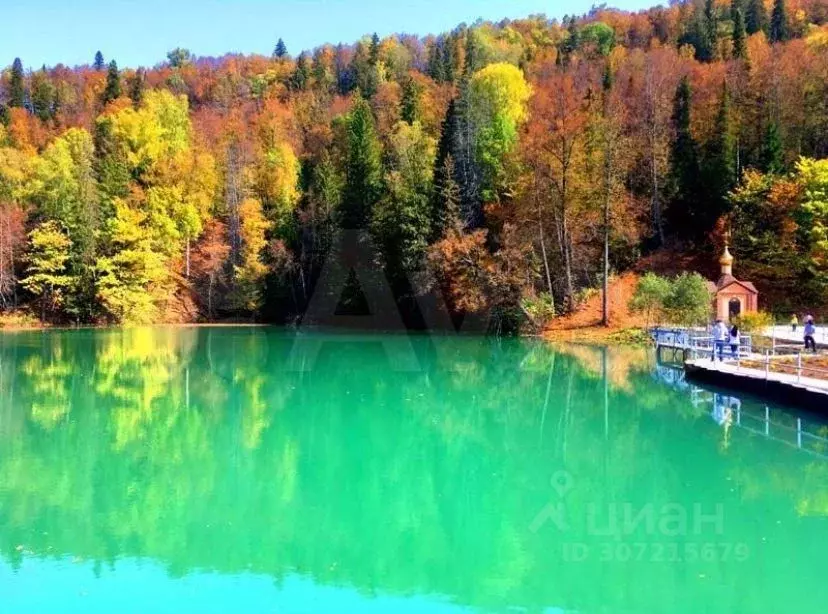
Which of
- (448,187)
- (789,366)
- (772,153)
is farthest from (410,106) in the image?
(789,366)

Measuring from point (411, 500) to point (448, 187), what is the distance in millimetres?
34085

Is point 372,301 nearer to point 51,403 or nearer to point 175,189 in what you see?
point 175,189

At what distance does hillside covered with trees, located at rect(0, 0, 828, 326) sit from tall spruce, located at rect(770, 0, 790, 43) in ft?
2.01

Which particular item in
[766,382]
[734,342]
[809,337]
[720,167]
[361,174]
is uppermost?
[361,174]

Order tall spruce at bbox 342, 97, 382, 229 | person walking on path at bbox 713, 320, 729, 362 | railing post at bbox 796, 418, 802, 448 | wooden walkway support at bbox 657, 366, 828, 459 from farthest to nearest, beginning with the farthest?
tall spruce at bbox 342, 97, 382, 229 → person walking on path at bbox 713, 320, 729, 362 → wooden walkway support at bbox 657, 366, 828, 459 → railing post at bbox 796, 418, 802, 448

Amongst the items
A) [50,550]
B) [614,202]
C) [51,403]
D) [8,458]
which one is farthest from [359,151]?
[50,550]

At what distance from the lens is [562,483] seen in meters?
11.1

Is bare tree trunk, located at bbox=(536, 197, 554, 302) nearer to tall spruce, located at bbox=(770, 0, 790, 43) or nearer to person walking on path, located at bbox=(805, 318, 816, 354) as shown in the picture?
person walking on path, located at bbox=(805, 318, 816, 354)

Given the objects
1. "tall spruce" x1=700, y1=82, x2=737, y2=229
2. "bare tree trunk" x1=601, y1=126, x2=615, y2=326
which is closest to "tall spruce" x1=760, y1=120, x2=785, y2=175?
"tall spruce" x1=700, y1=82, x2=737, y2=229

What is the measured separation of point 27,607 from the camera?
6.91 meters

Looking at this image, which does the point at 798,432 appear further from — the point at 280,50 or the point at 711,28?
the point at 280,50

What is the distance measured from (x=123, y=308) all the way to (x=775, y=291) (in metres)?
41.5

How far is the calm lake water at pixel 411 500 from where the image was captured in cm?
731

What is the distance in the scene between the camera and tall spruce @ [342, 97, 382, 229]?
4928 cm
